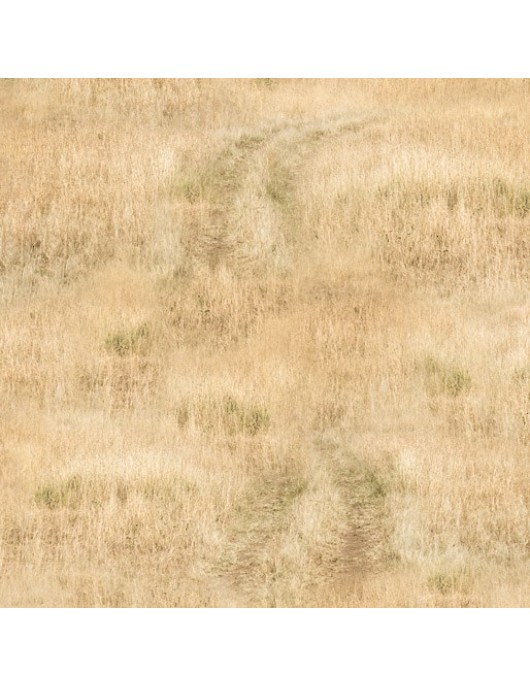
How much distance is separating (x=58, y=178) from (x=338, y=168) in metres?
2.27

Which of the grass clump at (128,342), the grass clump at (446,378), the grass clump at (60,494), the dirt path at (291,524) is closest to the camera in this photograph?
the dirt path at (291,524)

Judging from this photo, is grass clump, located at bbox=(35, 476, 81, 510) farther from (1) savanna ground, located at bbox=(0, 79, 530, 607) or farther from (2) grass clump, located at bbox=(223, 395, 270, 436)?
(2) grass clump, located at bbox=(223, 395, 270, 436)

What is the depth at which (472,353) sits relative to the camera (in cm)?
938

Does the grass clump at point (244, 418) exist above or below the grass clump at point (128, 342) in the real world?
below

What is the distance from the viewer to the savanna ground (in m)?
8.36

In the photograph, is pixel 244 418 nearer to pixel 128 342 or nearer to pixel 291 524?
pixel 291 524

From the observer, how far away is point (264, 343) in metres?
9.48

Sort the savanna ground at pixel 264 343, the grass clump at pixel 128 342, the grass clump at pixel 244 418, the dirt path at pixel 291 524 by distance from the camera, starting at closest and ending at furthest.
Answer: the dirt path at pixel 291 524 → the savanna ground at pixel 264 343 → the grass clump at pixel 244 418 → the grass clump at pixel 128 342

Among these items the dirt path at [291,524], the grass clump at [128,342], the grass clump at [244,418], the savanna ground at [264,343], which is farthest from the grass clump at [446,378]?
the grass clump at [128,342]

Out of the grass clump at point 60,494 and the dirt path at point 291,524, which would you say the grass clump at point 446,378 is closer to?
the dirt path at point 291,524

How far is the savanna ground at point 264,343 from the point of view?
8359 millimetres

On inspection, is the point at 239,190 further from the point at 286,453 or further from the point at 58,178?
the point at 286,453

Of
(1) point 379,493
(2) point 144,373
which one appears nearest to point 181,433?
(2) point 144,373

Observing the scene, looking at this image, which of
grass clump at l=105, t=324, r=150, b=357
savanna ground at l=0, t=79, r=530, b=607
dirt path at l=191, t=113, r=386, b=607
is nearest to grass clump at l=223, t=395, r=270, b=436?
savanna ground at l=0, t=79, r=530, b=607
